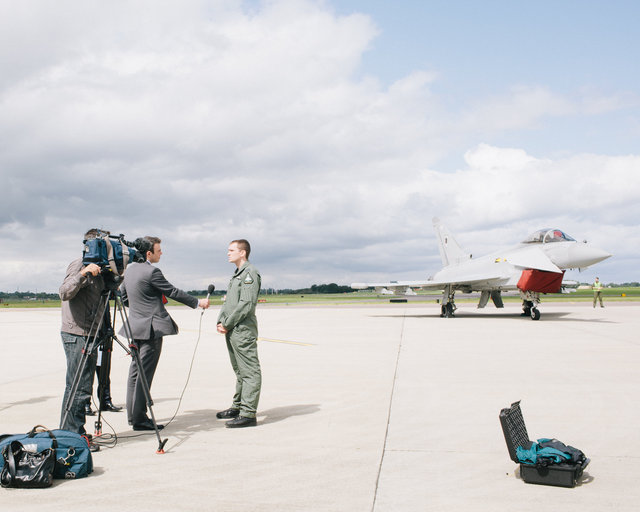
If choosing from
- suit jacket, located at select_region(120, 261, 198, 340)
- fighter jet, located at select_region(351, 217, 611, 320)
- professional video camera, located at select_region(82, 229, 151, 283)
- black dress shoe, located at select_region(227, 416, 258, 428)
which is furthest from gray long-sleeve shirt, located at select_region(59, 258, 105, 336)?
fighter jet, located at select_region(351, 217, 611, 320)

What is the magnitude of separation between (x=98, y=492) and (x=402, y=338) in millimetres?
12173

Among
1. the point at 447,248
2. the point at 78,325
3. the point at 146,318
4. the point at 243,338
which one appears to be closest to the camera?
the point at 78,325

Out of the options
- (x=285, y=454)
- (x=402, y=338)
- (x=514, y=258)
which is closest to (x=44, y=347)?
(x=402, y=338)

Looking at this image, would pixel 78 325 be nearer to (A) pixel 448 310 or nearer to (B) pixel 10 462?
(B) pixel 10 462

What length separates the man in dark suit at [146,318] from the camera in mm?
5820

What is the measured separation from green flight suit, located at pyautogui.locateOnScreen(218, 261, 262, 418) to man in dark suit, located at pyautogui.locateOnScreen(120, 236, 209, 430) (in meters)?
0.36

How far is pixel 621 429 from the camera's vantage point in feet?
17.8

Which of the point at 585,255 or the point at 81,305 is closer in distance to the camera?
the point at 81,305

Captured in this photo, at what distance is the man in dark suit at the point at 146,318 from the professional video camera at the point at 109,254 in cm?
65

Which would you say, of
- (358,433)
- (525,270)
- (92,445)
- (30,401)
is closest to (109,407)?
(30,401)

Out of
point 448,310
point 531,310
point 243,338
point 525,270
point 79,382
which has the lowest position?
point 448,310

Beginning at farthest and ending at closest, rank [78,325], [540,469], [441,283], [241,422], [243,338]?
[441,283] → [243,338] → [241,422] → [78,325] → [540,469]

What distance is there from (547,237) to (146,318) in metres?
20.1

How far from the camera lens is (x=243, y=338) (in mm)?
6039
